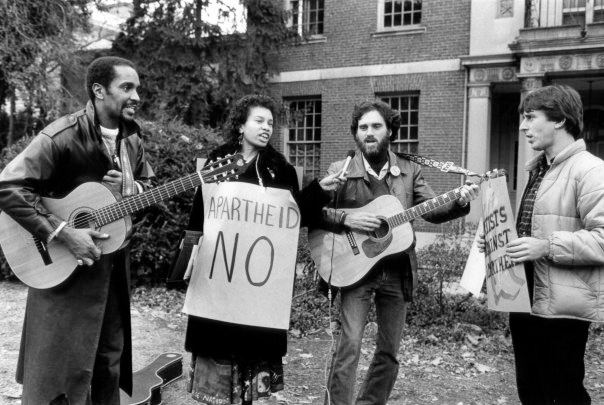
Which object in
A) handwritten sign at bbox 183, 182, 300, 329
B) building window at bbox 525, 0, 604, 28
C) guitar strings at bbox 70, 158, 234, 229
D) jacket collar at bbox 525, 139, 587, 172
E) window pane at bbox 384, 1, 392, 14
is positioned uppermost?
window pane at bbox 384, 1, 392, 14

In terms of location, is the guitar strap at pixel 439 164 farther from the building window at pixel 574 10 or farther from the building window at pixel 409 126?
the building window at pixel 574 10

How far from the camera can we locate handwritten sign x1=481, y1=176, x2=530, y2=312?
304cm

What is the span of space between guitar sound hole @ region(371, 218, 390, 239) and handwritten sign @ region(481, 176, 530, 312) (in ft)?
2.14

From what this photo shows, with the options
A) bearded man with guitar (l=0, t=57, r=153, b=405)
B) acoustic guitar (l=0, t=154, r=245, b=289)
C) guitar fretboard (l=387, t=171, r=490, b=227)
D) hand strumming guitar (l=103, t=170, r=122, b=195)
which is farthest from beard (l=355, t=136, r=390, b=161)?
hand strumming guitar (l=103, t=170, r=122, b=195)

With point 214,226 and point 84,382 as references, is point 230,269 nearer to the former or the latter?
point 214,226

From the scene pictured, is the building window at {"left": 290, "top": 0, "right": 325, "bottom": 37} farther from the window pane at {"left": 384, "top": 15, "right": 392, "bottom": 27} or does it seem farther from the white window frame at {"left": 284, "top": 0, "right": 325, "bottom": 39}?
the window pane at {"left": 384, "top": 15, "right": 392, "bottom": 27}

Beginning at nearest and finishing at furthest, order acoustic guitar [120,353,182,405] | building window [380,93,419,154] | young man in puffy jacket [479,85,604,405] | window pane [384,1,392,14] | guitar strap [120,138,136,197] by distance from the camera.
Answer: young man in puffy jacket [479,85,604,405], guitar strap [120,138,136,197], acoustic guitar [120,353,182,405], building window [380,93,419,154], window pane [384,1,392,14]

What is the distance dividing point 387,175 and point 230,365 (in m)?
1.65

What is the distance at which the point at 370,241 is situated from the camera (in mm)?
3783

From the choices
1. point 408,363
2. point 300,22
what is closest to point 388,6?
point 300,22

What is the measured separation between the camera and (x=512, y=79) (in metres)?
13.4

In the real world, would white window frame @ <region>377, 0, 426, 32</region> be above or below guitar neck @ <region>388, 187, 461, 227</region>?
above

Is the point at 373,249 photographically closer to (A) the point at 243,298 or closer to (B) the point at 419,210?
(B) the point at 419,210

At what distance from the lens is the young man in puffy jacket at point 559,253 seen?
9.35 ft
